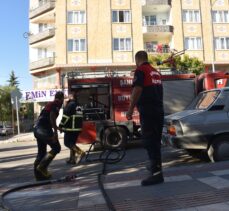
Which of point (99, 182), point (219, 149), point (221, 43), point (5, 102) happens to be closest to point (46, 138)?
point (99, 182)

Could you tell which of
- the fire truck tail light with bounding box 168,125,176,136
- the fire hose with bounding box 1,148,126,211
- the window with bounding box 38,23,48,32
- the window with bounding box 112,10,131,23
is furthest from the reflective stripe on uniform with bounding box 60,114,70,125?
the window with bounding box 38,23,48,32

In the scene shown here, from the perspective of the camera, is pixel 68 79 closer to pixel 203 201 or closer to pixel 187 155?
pixel 187 155

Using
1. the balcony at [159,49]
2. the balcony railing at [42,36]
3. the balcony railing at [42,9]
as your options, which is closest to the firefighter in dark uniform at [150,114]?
the balcony at [159,49]

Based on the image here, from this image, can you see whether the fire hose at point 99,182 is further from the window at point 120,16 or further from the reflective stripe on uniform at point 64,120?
the window at point 120,16

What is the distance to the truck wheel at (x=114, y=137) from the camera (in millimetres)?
12505

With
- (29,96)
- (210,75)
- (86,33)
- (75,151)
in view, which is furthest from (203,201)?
(86,33)

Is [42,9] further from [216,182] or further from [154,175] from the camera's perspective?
[216,182]

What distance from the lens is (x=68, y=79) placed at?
1280cm

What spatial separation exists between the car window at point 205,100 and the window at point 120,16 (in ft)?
99.1

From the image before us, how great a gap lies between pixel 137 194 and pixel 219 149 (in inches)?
138

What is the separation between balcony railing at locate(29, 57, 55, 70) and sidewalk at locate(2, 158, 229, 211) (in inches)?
1281

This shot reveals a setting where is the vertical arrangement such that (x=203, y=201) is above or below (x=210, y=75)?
below

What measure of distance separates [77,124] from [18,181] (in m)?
2.56

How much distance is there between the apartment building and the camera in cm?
Result: 3738
